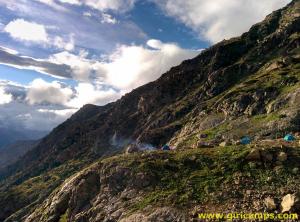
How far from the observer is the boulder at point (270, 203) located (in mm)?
38406

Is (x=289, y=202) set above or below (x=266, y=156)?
below

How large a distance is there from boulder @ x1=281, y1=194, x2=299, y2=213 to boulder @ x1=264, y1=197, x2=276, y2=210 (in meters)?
0.85

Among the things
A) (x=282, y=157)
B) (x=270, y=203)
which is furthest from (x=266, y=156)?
(x=270, y=203)

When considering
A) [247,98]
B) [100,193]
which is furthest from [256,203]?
[247,98]

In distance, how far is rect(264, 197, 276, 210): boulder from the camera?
38.4 metres

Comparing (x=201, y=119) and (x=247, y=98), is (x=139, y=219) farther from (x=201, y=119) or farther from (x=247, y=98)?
(x=201, y=119)

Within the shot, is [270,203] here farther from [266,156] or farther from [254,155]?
[254,155]

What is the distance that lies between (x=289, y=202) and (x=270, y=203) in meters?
1.97

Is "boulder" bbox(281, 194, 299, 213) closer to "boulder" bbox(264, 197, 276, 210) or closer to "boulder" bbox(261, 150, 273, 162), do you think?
"boulder" bbox(264, 197, 276, 210)

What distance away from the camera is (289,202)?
123ft

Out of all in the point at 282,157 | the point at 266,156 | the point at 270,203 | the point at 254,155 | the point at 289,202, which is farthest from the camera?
the point at 254,155

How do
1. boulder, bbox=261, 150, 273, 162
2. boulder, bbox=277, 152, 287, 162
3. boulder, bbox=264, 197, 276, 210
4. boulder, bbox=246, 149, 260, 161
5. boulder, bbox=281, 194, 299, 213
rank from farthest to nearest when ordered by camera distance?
boulder, bbox=246, 149, 260, 161
boulder, bbox=261, 150, 273, 162
boulder, bbox=277, 152, 287, 162
boulder, bbox=264, 197, 276, 210
boulder, bbox=281, 194, 299, 213

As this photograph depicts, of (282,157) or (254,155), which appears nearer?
(282,157)

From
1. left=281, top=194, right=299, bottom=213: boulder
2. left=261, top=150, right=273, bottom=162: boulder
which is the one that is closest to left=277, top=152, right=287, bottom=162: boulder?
left=261, top=150, right=273, bottom=162: boulder
